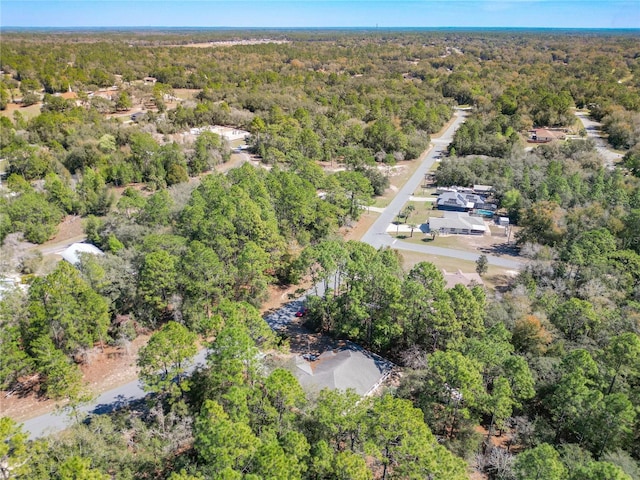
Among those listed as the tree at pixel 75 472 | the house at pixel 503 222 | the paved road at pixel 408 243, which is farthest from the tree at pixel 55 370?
the house at pixel 503 222

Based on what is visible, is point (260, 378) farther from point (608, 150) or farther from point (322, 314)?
point (608, 150)

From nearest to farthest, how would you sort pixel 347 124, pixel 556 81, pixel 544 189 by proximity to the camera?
pixel 544 189
pixel 347 124
pixel 556 81

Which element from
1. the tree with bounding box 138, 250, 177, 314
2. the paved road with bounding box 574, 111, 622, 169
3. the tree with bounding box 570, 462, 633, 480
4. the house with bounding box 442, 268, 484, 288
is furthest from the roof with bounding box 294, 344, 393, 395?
the paved road with bounding box 574, 111, 622, 169

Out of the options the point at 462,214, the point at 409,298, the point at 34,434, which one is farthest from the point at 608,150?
the point at 34,434

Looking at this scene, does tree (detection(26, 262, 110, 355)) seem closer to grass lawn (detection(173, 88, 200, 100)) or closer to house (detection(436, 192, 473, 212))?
house (detection(436, 192, 473, 212))

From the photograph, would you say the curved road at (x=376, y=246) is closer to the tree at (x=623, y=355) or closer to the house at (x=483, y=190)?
the house at (x=483, y=190)
